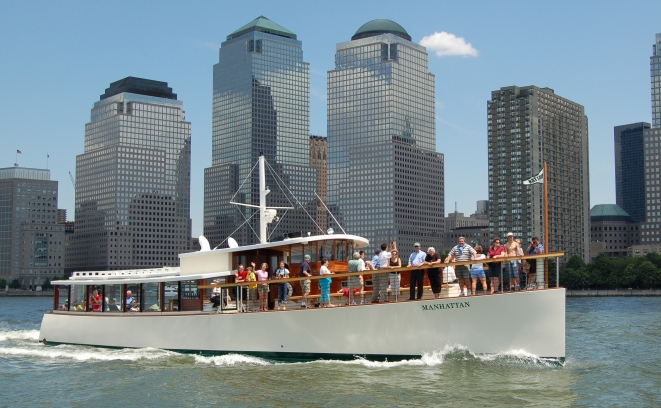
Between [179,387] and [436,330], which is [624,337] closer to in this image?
[436,330]

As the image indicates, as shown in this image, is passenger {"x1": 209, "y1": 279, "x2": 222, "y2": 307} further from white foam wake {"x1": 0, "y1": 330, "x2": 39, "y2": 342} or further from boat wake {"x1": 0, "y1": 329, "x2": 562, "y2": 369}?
white foam wake {"x1": 0, "y1": 330, "x2": 39, "y2": 342}

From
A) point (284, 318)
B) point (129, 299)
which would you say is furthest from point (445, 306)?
point (129, 299)

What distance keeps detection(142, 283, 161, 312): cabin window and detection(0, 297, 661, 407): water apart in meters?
1.52

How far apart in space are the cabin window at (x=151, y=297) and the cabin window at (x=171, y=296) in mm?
303

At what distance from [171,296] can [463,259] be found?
10.3 m

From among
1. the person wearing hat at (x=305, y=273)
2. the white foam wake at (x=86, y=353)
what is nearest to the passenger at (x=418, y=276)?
the person wearing hat at (x=305, y=273)

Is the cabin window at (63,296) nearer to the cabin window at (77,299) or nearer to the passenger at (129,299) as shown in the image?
the cabin window at (77,299)

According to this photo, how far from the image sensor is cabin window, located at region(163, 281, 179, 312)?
1164 inches

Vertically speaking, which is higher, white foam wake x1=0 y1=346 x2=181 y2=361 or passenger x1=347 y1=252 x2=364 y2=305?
passenger x1=347 y1=252 x2=364 y2=305

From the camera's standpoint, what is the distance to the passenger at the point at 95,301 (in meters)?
32.3

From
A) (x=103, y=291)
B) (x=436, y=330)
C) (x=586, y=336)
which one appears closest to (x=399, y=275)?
(x=436, y=330)

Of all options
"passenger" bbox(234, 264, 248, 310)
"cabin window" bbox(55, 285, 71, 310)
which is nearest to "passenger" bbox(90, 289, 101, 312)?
"cabin window" bbox(55, 285, 71, 310)

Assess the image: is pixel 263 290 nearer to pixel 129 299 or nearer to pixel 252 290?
pixel 252 290

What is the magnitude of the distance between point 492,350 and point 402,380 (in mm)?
2927
